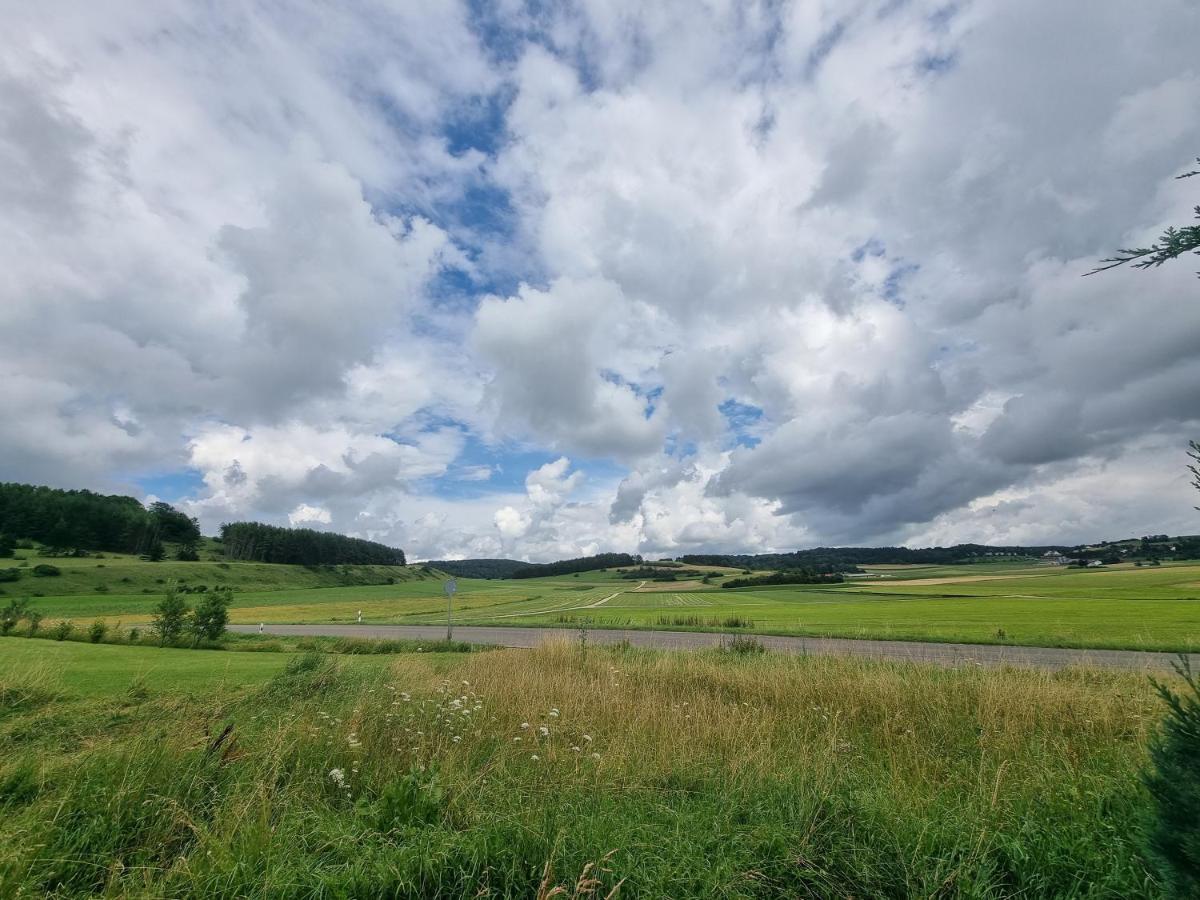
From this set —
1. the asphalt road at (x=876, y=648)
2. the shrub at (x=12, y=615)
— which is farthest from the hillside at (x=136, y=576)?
the asphalt road at (x=876, y=648)

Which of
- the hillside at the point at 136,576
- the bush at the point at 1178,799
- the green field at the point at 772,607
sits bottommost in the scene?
the green field at the point at 772,607

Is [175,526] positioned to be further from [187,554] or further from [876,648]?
[876,648]

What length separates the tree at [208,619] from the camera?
25953mm

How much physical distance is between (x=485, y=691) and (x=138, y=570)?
13461 centimetres

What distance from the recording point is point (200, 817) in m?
4.95

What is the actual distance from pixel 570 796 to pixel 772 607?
71.9m

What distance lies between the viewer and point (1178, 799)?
3.30 m

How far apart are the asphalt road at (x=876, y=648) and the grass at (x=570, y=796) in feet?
22.7

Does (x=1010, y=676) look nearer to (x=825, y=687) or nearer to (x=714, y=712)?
(x=825, y=687)

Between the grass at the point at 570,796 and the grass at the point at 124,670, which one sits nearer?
the grass at the point at 570,796

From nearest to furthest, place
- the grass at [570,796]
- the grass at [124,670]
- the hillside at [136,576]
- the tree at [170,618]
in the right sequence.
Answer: the grass at [570,796], the grass at [124,670], the tree at [170,618], the hillside at [136,576]

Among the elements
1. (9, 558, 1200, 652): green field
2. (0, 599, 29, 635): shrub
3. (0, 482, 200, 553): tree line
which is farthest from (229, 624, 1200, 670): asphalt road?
(0, 482, 200, 553): tree line

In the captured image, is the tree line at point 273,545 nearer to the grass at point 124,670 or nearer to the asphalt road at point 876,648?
the asphalt road at point 876,648

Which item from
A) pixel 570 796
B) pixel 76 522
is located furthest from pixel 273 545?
pixel 570 796
